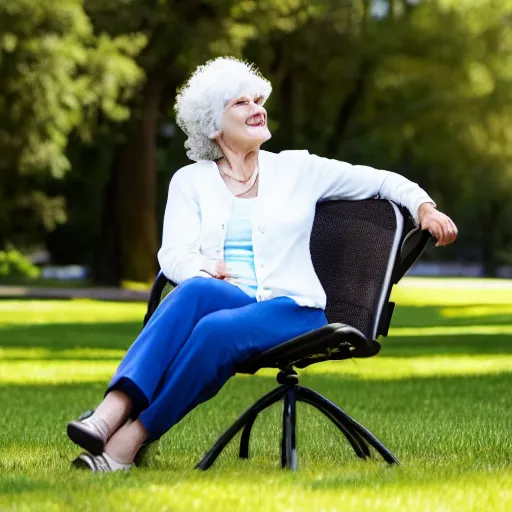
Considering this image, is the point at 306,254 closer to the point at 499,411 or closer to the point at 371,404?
the point at 499,411

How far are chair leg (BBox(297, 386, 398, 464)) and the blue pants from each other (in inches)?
11.9

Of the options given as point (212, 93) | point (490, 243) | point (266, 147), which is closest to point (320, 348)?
point (212, 93)

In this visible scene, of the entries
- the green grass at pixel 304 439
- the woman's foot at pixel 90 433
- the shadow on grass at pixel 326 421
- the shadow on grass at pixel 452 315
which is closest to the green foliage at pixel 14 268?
the shadow on grass at pixel 452 315

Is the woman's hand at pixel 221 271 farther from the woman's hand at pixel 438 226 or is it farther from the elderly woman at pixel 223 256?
the woman's hand at pixel 438 226

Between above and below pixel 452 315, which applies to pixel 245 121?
above

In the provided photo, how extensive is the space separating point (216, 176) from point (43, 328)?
1640 cm

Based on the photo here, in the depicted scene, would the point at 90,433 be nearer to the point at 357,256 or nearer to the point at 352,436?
the point at 352,436

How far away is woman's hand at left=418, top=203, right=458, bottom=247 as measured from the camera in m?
5.84

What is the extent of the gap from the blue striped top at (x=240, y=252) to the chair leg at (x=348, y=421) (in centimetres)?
47

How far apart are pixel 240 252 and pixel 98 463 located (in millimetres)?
1022

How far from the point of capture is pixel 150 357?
5648mm

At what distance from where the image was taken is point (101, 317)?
25859mm

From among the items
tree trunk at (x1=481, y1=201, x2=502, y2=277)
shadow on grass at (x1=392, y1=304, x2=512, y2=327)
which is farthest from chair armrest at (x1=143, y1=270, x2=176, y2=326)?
tree trunk at (x1=481, y1=201, x2=502, y2=277)

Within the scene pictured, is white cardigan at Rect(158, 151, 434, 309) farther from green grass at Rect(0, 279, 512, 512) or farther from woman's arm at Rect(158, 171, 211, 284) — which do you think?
green grass at Rect(0, 279, 512, 512)
